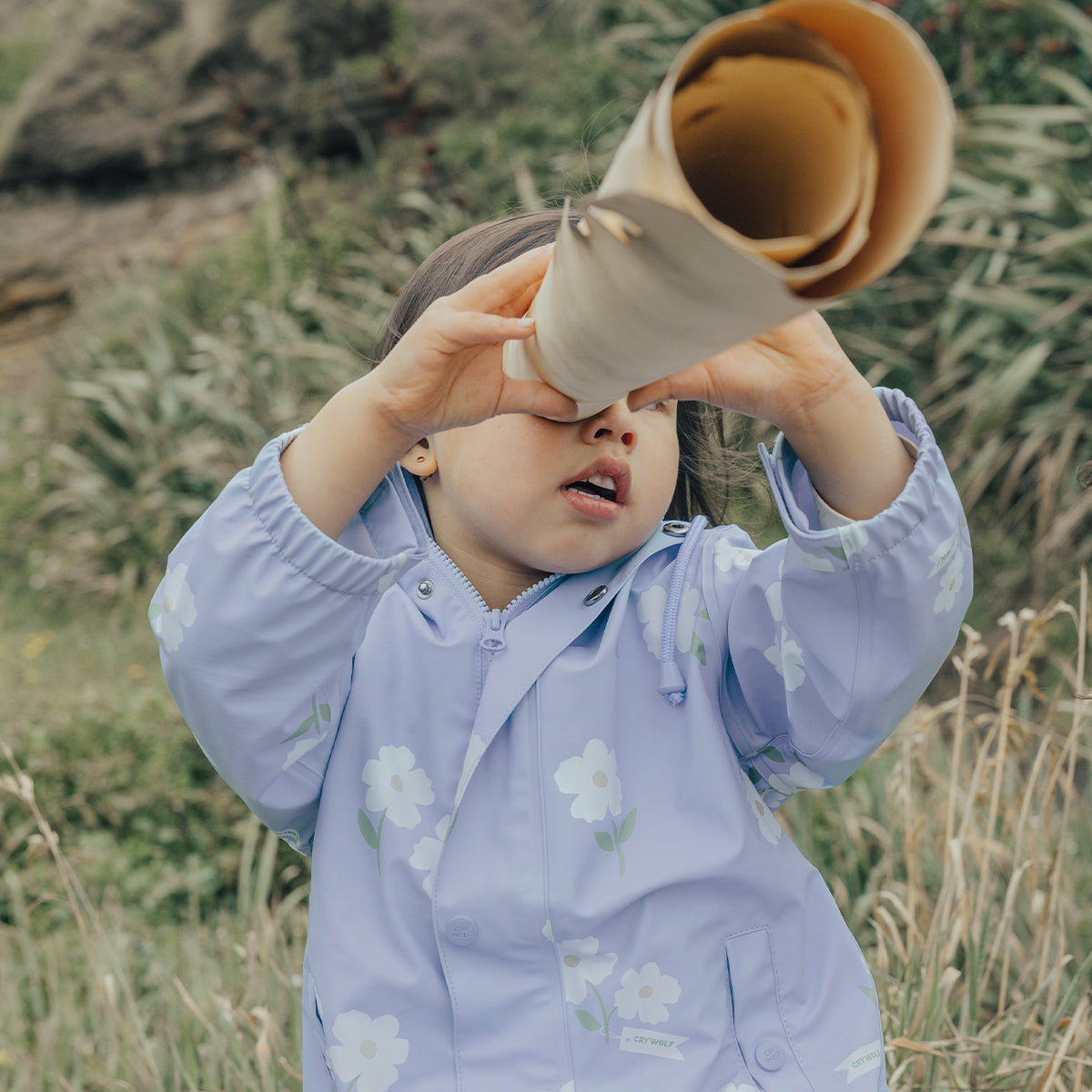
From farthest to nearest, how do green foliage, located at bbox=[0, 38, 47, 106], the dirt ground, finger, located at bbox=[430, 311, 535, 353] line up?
green foliage, located at bbox=[0, 38, 47, 106] < the dirt ground < finger, located at bbox=[430, 311, 535, 353]

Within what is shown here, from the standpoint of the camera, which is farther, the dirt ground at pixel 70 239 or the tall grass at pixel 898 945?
the dirt ground at pixel 70 239

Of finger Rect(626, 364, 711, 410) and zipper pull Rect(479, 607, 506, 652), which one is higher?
finger Rect(626, 364, 711, 410)

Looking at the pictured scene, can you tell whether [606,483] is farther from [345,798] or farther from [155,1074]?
[155,1074]

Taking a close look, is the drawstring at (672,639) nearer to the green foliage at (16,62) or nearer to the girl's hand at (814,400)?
the girl's hand at (814,400)

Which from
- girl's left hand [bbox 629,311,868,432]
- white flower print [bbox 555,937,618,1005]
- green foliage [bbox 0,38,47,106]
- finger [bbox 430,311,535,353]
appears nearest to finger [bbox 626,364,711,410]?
girl's left hand [bbox 629,311,868,432]

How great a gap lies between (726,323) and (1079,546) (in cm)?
341

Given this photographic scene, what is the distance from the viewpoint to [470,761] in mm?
1309

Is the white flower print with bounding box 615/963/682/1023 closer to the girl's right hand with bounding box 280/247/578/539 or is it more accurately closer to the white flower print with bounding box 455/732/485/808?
the white flower print with bounding box 455/732/485/808

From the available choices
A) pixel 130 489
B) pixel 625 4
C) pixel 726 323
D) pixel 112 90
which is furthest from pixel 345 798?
pixel 112 90

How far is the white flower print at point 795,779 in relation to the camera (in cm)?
135

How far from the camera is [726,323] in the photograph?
0.73 meters

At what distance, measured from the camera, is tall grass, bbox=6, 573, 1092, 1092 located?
1.80m

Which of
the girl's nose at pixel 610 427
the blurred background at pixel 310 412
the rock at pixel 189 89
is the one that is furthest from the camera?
the rock at pixel 189 89

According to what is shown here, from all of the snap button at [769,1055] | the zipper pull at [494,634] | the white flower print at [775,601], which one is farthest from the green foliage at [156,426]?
the snap button at [769,1055]
